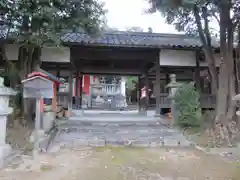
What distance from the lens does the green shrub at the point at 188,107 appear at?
7.64m

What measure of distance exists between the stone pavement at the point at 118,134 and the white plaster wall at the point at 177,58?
257cm

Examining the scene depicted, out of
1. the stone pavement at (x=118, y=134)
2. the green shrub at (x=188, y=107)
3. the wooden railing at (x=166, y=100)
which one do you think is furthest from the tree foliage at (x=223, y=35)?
the wooden railing at (x=166, y=100)

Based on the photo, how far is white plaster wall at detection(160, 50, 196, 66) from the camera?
10180mm

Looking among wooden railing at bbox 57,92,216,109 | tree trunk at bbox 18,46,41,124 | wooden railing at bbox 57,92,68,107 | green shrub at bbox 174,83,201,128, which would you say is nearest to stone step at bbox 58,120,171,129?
green shrub at bbox 174,83,201,128

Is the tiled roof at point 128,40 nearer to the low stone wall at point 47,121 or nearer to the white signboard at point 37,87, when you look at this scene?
the low stone wall at point 47,121

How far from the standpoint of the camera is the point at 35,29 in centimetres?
657

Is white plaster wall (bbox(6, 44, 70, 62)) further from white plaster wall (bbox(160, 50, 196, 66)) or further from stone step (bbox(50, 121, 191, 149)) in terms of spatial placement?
white plaster wall (bbox(160, 50, 196, 66))

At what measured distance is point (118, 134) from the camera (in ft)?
23.9

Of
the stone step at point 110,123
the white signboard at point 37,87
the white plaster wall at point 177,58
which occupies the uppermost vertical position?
the white plaster wall at point 177,58

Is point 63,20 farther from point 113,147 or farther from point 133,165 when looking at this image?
point 133,165

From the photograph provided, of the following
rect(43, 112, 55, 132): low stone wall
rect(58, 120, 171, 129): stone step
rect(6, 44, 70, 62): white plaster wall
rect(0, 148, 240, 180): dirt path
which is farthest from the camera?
rect(6, 44, 70, 62): white plaster wall

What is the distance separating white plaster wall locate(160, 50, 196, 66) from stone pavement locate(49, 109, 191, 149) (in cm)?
257

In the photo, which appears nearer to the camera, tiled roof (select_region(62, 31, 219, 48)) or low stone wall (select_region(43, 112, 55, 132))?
low stone wall (select_region(43, 112, 55, 132))

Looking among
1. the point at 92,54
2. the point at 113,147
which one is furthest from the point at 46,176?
the point at 92,54
